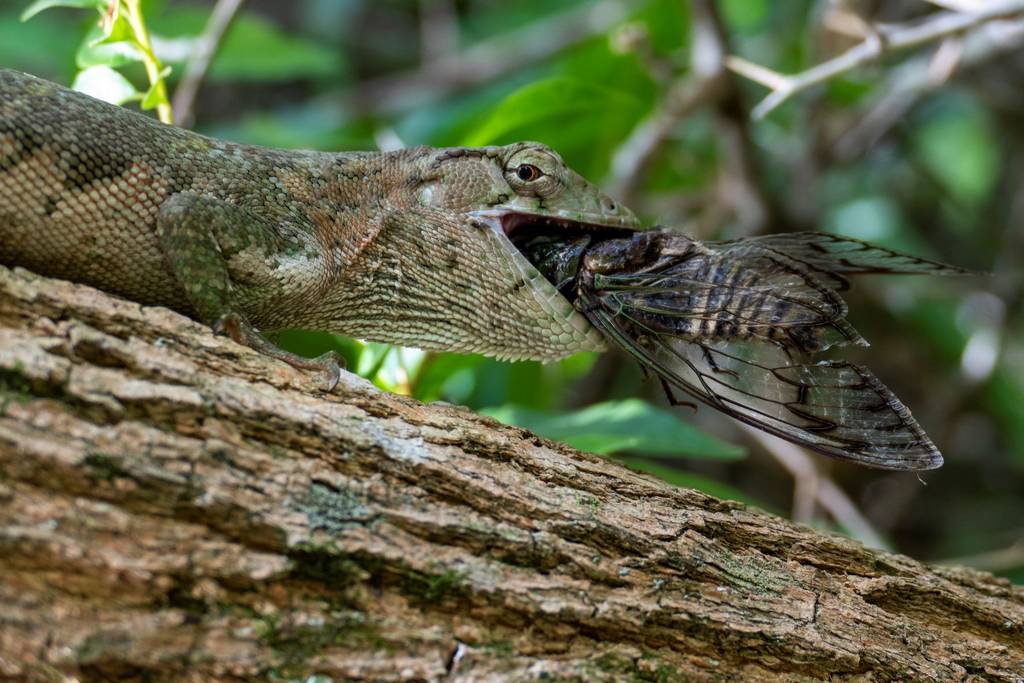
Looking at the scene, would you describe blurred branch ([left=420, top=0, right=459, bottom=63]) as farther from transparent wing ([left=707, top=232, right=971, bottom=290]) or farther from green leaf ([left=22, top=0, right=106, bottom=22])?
transparent wing ([left=707, top=232, right=971, bottom=290])

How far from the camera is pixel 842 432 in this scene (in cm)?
388

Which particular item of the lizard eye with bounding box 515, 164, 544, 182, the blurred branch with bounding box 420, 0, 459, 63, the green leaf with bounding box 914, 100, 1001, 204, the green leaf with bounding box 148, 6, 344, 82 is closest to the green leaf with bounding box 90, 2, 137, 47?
the lizard eye with bounding box 515, 164, 544, 182

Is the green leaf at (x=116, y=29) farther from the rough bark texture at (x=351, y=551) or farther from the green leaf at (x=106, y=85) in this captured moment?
the rough bark texture at (x=351, y=551)

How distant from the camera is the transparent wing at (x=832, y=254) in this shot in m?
4.54

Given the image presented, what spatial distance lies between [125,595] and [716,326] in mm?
2497

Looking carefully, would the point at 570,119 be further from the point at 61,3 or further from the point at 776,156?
the point at 776,156

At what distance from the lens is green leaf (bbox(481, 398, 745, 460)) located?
5.19m

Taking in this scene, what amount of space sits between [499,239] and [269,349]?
1.27m

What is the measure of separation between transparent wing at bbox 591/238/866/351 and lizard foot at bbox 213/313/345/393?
1301 millimetres

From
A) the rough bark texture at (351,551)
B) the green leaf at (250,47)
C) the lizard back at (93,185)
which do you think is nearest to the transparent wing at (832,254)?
the rough bark texture at (351,551)

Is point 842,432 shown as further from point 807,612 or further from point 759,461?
point 759,461

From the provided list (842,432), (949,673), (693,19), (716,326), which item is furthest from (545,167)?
(693,19)

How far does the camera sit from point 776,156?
→ 10.8 m

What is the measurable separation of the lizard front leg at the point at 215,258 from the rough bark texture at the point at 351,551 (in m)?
0.20
